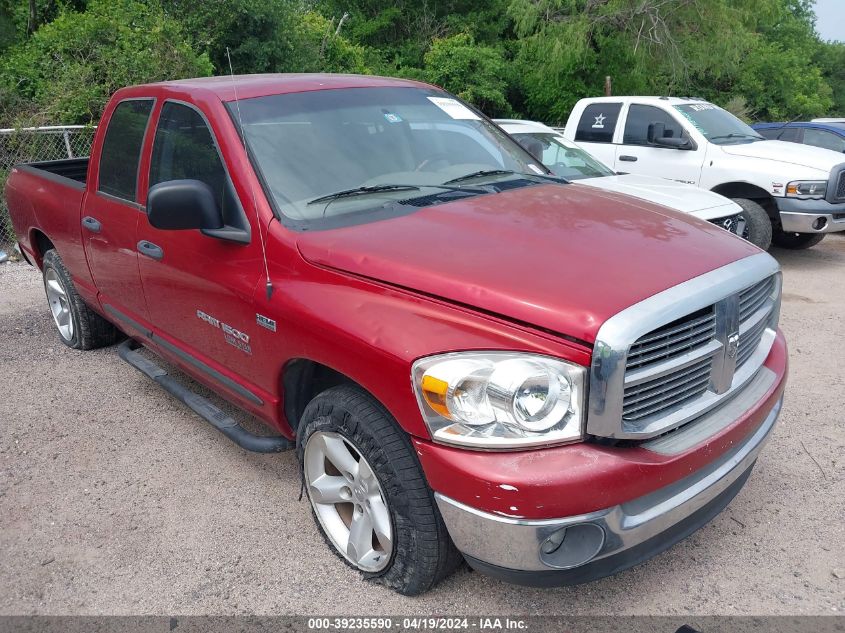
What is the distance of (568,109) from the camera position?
23.7 metres

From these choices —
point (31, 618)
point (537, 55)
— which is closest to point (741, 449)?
point (31, 618)

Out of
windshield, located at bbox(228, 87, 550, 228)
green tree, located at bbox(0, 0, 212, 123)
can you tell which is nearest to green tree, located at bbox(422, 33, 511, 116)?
green tree, located at bbox(0, 0, 212, 123)

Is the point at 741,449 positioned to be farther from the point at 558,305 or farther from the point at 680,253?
the point at 558,305

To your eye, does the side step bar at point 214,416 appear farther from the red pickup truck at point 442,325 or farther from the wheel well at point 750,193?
the wheel well at point 750,193

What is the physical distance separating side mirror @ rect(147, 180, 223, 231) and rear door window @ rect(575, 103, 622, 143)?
721cm

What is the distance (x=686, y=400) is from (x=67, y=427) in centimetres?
356

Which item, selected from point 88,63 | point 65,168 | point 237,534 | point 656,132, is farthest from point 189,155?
point 88,63

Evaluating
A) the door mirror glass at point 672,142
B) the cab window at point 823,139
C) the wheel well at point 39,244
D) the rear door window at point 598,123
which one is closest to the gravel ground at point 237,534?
the wheel well at point 39,244

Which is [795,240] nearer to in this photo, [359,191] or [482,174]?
[482,174]

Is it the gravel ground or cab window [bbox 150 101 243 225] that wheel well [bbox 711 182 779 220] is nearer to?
the gravel ground

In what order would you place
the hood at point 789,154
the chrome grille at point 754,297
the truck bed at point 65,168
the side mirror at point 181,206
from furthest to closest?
the hood at point 789,154 → the truck bed at point 65,168 → the side mirror at point 181,206 → the chrome grille at point 754,297

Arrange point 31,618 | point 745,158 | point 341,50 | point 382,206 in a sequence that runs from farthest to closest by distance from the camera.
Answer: point 341,50, point 745,158, point 382,206, point 31,618

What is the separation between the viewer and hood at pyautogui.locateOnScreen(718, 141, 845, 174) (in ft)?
24.7

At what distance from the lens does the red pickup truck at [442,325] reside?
7.11ft
